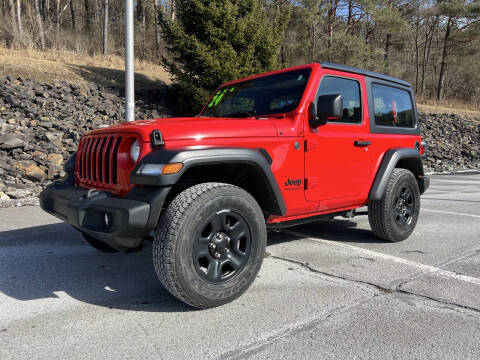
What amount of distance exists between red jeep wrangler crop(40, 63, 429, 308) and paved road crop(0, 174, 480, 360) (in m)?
0.29

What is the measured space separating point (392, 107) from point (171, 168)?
315 centimetres

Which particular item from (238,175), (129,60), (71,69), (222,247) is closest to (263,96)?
(238,175)

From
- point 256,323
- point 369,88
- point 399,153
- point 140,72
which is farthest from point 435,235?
point 140,72

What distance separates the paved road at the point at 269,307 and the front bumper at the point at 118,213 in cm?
58

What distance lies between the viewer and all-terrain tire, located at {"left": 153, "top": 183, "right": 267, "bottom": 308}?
2.50 meters

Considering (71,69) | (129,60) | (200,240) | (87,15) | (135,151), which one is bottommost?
(200,240)

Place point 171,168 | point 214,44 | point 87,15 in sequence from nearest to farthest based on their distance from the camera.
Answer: point 171,168, point 214,44, point 87,15

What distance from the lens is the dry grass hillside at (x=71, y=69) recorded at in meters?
13.6

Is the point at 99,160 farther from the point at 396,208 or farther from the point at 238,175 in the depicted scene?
the point at 396,208

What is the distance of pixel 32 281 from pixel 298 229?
326 cm

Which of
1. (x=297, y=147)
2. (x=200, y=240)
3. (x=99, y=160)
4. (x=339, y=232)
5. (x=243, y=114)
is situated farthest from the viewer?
(x=339, y=232)

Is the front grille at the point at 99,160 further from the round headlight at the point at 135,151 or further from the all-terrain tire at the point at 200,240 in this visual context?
the all-terrain tire at the point at 200,240

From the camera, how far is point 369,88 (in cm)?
420

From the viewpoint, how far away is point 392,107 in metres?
4.56
